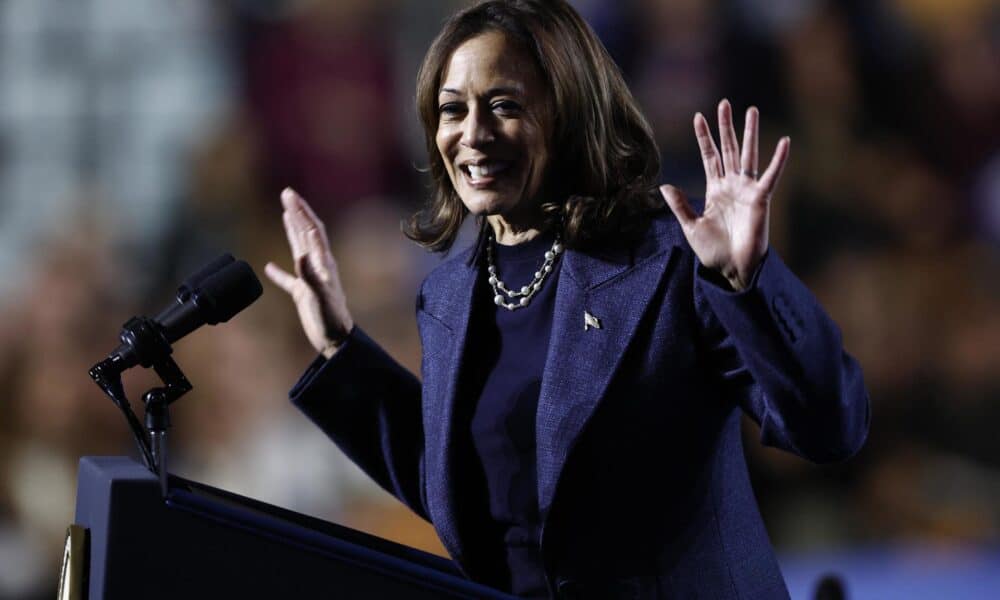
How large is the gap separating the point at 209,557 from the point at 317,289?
0.58 meters

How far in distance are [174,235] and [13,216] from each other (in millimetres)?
457

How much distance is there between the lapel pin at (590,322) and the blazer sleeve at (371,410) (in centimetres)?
34

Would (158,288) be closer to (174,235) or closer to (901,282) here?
(174,235)

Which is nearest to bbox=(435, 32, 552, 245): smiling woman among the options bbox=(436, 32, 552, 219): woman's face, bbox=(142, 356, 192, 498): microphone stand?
bbox=(436, 32, 552, 219): woman's face

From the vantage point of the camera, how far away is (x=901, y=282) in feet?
13.2

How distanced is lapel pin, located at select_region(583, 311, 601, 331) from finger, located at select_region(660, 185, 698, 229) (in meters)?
0.15

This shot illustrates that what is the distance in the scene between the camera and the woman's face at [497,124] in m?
1.50

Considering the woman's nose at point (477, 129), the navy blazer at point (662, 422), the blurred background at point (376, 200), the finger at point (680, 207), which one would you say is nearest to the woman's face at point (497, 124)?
the woman's nose at point (477, 129)

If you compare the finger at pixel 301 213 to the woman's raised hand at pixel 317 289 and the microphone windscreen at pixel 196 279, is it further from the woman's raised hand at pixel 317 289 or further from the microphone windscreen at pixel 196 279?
the microphone windscreen at pixel 196 279

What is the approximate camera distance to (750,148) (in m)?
1.38

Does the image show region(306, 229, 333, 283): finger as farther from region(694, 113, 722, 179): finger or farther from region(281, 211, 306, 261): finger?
region(694, 113, 722, 179): finger

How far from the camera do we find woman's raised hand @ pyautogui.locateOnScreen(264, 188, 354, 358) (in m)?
1.67

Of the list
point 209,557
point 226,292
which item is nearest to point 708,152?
point 226,292

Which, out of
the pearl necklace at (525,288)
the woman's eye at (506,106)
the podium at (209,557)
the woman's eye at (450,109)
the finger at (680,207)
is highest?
the woman's eye at (450,109)
